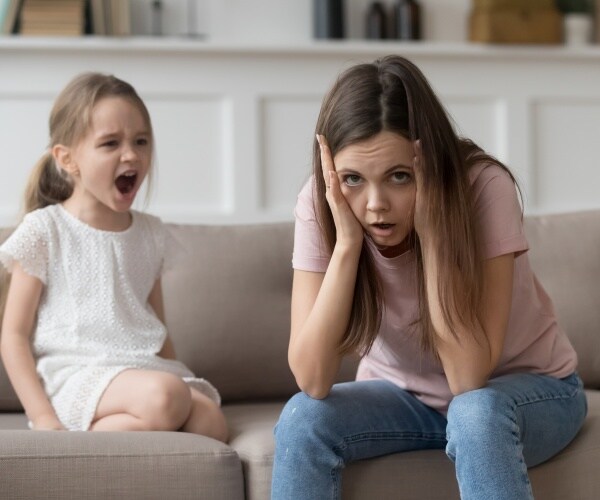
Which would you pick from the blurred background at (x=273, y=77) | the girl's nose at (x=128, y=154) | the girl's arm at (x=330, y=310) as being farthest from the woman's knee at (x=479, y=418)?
the blurred background at (x=273, y=77)

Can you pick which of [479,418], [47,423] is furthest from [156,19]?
[479,418]

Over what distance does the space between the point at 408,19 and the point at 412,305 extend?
2732 millimetres

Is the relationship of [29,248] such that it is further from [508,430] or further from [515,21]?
[515,21]

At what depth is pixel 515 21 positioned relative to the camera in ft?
14.1

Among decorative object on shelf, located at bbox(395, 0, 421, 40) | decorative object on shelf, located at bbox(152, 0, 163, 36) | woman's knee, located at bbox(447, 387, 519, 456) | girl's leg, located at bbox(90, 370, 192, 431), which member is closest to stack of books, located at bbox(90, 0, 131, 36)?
decorative object on shelf, located at bbox(152, 0, 163, 36)

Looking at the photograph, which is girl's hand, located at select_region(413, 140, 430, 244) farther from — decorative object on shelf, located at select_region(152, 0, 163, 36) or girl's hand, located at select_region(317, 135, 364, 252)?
decorative object on shelf, located at select_region(152, 0, 163, 36)

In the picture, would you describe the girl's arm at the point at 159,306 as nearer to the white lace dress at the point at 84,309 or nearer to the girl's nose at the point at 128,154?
the white lace dress at the point at 84,309

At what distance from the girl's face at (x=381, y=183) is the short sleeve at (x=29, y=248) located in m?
0.76

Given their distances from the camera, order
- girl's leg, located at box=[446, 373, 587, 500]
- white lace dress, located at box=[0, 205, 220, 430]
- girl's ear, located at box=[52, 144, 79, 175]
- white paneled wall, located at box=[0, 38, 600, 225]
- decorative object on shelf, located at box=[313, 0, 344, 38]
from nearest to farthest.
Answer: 1. girl's leg, located at box=[446, 373, 587, 500]
2. white lace dress, located at box=[0, 205, 220, 430]
3. girl's ear, located at box=[52, 144, 79, 175]
4. white paneled wall, located at box=[0, 38, 600, 225]
5. decorative object on shelf, located at box=[313, 0, 344, 38]

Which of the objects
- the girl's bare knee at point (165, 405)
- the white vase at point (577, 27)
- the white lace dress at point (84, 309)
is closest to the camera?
the girl's bare knee at point (165, 405)

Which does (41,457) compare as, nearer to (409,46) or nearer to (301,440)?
(301,440)

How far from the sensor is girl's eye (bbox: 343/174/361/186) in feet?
5.43

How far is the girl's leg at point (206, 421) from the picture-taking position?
1988 mm

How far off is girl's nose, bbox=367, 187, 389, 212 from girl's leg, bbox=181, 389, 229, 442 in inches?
23.2
